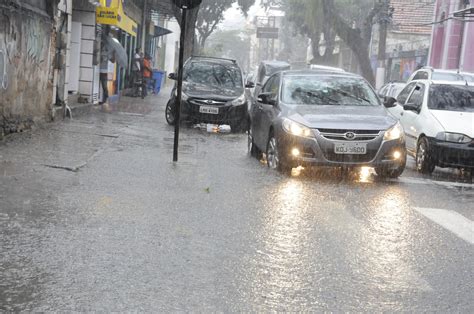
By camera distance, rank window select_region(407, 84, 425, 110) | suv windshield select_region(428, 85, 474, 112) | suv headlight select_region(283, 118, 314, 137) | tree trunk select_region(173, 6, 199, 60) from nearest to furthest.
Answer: suv headlight select_region(283, 118, 314, 137), suv windshield select_region(428, 85, 474, 112), window select_region(407, 84, 425, 110), tree trunk select_region(173, 6, 199, 60)

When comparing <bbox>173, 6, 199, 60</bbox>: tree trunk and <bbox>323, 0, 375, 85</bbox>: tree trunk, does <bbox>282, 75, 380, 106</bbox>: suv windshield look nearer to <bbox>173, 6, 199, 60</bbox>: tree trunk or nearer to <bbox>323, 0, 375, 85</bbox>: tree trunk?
<bbox>173, 6, 199, 60</bbox>: tree trunk

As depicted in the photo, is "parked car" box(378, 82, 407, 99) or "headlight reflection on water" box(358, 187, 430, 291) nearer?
"headlight reflection on water" box(358, 187, 430, 291)

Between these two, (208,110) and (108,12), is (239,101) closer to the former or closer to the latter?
(208,110)

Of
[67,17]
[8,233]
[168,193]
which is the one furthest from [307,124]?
[67,17]

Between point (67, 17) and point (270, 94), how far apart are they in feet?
19.0

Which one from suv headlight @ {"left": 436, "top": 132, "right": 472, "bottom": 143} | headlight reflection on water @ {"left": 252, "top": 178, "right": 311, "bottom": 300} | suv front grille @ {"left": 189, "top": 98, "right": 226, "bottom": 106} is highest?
suv headlight @ {"left": 436, "top": 132, "right": 472, "bottom": 143}

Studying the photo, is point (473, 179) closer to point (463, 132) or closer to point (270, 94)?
point (463, 132)

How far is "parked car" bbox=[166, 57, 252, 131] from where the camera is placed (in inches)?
627

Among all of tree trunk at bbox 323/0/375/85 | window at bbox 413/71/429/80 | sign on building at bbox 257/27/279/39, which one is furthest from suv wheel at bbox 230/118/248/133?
sign on building at bbox 257/27/279/39

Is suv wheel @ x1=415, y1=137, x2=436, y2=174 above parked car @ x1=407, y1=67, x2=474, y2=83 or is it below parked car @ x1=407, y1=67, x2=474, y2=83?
below

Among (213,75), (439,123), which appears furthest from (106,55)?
(439,123)

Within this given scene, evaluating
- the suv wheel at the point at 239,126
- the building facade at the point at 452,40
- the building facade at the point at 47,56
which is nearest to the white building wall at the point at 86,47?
the building facade at the point at 47,56

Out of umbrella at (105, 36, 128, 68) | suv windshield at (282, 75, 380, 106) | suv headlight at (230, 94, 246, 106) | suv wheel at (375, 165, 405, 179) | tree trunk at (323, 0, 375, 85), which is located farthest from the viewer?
tree trunk at (323, 0, 375, 85)

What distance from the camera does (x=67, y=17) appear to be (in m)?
15.1
